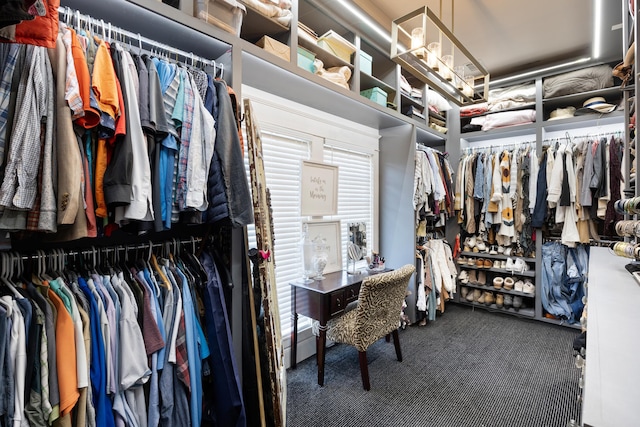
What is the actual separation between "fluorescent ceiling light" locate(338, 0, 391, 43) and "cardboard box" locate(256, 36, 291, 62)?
0.68 meters

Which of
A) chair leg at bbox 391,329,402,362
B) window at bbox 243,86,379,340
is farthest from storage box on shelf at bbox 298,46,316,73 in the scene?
chair leg at bbox 391,329,402,362

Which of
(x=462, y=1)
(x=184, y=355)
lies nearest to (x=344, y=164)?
(x=462, y=1)

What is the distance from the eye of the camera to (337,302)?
2.30m

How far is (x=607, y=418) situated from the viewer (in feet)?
1.25

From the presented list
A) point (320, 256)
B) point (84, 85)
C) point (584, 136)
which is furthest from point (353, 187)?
point (584, 136)

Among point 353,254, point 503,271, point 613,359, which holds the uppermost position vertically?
point 613,359

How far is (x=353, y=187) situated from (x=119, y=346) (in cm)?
236

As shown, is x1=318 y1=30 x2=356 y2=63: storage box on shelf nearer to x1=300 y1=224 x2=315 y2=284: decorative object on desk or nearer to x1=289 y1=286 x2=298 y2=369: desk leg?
x1=300 y1=224 x2=315 y2=284: decorative object on desk

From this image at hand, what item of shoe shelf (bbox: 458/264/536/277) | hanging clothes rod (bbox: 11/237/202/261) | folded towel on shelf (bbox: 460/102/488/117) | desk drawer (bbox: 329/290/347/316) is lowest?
shoe shelf (bbox: 458/264/536/277)

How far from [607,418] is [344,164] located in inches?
109

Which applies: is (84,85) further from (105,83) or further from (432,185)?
(432,185)

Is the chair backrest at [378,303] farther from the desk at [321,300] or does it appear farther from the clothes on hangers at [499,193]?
the clothes on hangers at [499,193]

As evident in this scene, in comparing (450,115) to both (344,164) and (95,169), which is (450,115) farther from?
(95,169)

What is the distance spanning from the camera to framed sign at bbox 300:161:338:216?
8.64 feet
